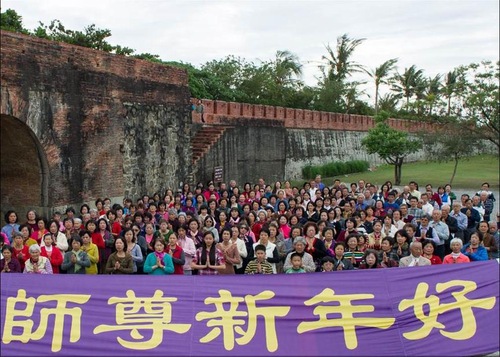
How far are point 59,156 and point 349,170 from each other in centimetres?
Answer: 1926

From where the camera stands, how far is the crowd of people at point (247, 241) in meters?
6.35

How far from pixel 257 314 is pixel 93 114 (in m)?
7.20

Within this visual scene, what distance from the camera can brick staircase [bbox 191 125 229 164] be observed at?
15.3 m

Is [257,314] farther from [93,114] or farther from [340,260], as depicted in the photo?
[93,114]

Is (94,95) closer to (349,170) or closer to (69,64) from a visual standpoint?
(69,64)

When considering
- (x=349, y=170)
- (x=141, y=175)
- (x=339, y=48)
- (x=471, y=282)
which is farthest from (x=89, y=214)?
(x=339, y=48)

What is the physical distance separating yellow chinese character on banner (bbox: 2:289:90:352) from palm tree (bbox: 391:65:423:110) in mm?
44004

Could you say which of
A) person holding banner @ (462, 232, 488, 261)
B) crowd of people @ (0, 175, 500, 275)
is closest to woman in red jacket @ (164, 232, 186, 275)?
crowd of people @ (0, 175, 500, 275)

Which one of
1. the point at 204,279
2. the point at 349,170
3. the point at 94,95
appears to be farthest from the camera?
the point at 349,170

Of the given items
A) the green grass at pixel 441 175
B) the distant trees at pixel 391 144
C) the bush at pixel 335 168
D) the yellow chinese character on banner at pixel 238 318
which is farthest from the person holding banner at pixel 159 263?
the bush at pixel 335 168

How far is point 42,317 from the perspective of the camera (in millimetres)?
5152

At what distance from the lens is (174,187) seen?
1412cm

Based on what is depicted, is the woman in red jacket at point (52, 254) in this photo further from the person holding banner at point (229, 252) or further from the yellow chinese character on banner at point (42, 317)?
the person holding banner at point (229, 252)

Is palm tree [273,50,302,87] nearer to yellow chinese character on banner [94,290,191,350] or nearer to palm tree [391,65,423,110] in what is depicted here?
palm tree [391,65,423,110]
